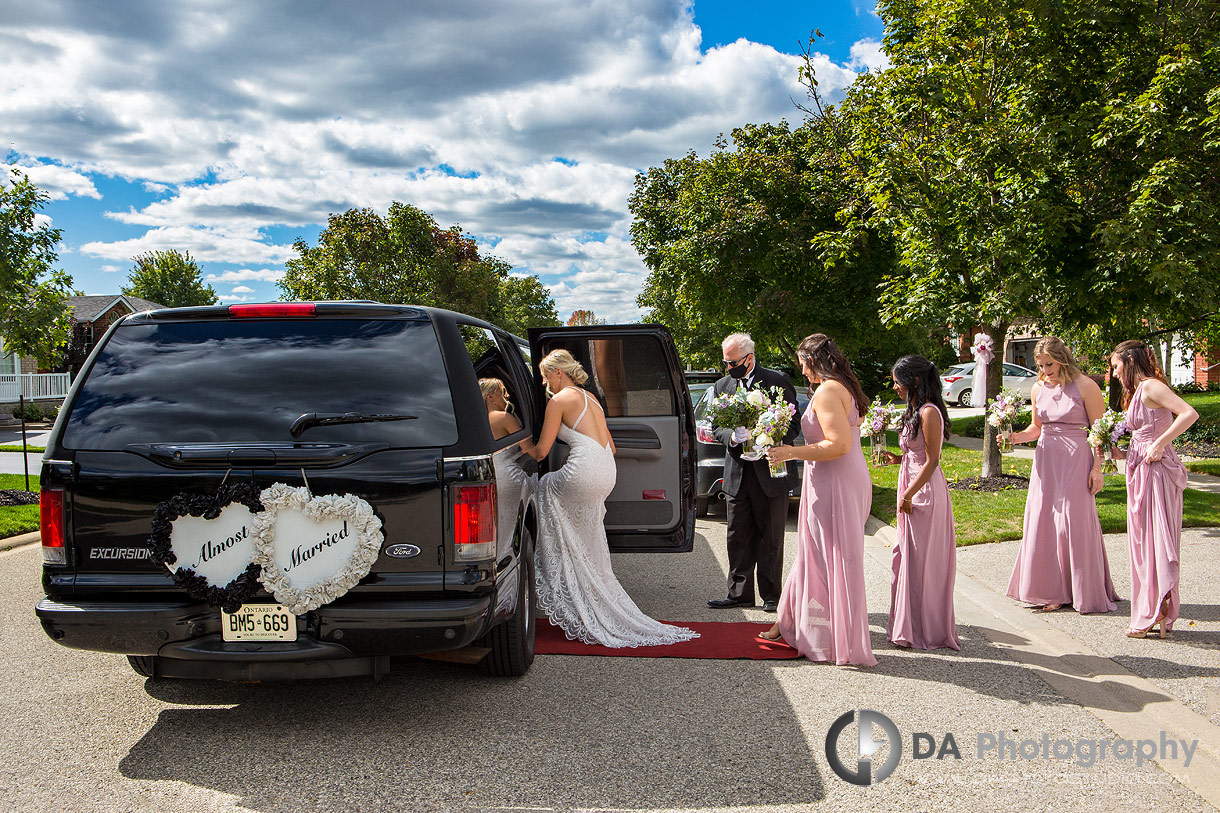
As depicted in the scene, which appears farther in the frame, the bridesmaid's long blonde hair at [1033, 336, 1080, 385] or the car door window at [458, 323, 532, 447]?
the bridesmaid's long blonde hair at [1033, 336, 1080, 385]

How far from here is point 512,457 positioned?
510cm

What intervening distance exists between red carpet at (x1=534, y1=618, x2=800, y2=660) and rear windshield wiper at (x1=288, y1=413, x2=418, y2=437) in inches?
93.3

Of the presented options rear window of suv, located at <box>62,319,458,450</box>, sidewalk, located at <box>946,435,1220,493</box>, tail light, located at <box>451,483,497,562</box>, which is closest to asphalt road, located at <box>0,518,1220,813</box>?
tail light, located at <box>451,483,497,562</box>

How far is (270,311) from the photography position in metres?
4.23

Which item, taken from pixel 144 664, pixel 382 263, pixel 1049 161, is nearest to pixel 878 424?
pixel 144 664

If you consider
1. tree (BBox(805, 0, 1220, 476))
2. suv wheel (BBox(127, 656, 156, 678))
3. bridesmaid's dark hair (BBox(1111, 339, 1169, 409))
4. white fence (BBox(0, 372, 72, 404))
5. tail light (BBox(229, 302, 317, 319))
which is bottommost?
suv wheel (BBox(127, 656, 156, 678))

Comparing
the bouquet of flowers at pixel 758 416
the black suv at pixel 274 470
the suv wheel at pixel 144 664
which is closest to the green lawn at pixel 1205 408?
the bouquet of flowers at pixel 758 416

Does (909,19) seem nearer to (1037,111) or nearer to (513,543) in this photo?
(1037,111)

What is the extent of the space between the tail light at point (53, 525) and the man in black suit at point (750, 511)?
13.7 ft

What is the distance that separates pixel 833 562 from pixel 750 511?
1437mm

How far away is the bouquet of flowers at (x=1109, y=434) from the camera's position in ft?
20.4

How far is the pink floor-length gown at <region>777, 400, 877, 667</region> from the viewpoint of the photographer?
5316mm

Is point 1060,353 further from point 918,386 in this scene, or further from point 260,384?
point 260,384

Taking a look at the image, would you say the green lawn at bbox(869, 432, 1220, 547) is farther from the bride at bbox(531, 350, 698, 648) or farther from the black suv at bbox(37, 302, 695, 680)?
the black suv at bbox(37, 302, 695, 680)
